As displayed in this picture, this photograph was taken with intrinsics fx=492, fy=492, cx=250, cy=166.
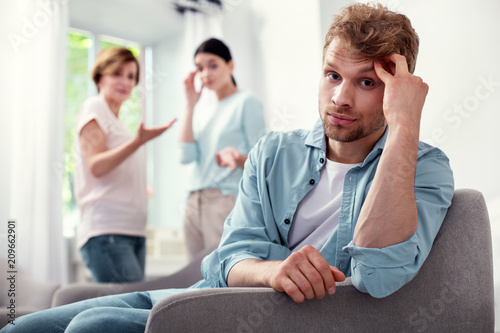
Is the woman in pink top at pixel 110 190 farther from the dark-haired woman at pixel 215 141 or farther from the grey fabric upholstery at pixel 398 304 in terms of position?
the grey fabric upholstery at pixel 398 304

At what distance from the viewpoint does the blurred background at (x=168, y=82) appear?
2.04 metres

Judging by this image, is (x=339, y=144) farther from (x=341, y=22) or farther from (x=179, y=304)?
(x=179, y=304)

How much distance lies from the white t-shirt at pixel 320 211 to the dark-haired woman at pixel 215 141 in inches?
39.1

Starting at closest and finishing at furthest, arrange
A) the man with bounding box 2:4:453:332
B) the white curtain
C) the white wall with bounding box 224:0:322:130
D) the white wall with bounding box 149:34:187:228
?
the man with bounding box 2:4:453:332 → the white curtain → the white wall with bounding box 224:0:322:130 → the white wall with bounding box 149:34:187:228

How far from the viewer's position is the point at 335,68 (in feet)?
3.62

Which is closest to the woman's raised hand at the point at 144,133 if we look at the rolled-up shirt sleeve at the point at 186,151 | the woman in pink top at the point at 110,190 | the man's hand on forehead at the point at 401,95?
the woman in pink top at the point at 110,190

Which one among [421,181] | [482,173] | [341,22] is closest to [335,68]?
[341,22]

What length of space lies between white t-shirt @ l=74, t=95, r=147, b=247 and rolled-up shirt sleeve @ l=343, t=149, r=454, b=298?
123cm

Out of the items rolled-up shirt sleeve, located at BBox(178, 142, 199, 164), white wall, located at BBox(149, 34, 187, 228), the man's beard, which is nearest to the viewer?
the man's beard


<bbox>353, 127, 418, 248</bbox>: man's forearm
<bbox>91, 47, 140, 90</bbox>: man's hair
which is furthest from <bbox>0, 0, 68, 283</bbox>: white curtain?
<bbox>353, 127, 418, 248</bbox>: man's forearm

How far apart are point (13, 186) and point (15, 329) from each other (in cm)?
216

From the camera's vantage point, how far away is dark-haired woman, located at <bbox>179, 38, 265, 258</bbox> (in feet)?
7.32

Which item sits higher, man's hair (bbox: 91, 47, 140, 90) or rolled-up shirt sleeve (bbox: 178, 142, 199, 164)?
man's hair (bbox: 91, 47, 140, 90)

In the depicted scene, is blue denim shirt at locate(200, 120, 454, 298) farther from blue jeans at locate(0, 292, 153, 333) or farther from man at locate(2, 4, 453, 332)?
blue jeans at locate(0, 292, 153, 333)
